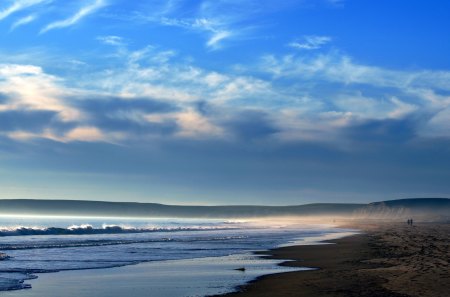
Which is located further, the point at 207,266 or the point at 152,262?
the point at 152,262

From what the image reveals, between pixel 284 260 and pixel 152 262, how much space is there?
708 centimetres

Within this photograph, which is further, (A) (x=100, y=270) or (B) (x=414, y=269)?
Answer: (A) (x=100, y=270)

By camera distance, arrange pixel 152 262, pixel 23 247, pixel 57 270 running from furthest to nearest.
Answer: pixel 23 247 → pixel 152 262 → pixel 57 270

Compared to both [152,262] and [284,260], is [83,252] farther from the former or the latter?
[284,260]

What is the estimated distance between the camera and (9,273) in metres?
23.4

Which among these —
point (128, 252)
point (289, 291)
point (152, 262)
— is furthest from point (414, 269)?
point (128, 252)

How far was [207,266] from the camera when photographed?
27016 millimetres

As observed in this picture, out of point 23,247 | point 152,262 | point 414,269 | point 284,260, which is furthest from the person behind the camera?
point 23,247

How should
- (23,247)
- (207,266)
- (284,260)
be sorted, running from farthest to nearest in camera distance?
(23,247) < (284,260) < (207,266)

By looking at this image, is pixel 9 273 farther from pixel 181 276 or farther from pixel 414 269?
pixel 414 269

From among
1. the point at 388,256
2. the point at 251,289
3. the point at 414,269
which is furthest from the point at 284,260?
the point at 251,289

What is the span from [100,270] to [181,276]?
14.0ft

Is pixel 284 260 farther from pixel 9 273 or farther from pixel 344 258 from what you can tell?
pixel 9 273

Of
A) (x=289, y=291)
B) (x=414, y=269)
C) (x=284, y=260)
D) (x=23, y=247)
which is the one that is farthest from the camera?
(x=23, y=247)
